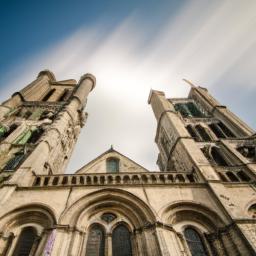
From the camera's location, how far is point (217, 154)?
15.2 meters

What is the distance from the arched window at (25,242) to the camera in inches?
321

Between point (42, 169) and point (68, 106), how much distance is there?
8.86 metres

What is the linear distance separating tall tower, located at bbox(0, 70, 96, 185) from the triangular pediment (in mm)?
2525

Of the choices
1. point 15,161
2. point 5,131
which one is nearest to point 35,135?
point 5,131

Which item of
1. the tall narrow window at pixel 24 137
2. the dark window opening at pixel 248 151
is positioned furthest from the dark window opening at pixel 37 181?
the dark window opening at pixel 248 151

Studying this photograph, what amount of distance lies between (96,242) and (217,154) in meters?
10.6

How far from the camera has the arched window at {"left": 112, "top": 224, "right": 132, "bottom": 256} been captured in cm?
836

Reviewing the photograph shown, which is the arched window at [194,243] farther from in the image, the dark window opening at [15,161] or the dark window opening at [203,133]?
the dark window opening at [15,161]

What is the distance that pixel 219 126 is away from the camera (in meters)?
19.3

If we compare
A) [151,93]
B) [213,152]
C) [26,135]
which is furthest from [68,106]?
[213,152]

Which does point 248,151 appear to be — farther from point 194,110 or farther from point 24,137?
point 24,137

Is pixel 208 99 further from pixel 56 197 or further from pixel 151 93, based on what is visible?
pixel 56 197

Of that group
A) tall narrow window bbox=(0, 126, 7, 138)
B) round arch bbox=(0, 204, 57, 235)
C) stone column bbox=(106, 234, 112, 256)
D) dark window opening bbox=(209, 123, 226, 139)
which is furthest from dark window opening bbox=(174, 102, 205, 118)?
round arch bbox=(0, 204, 57, 235)

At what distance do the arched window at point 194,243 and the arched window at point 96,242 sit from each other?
3644mm
